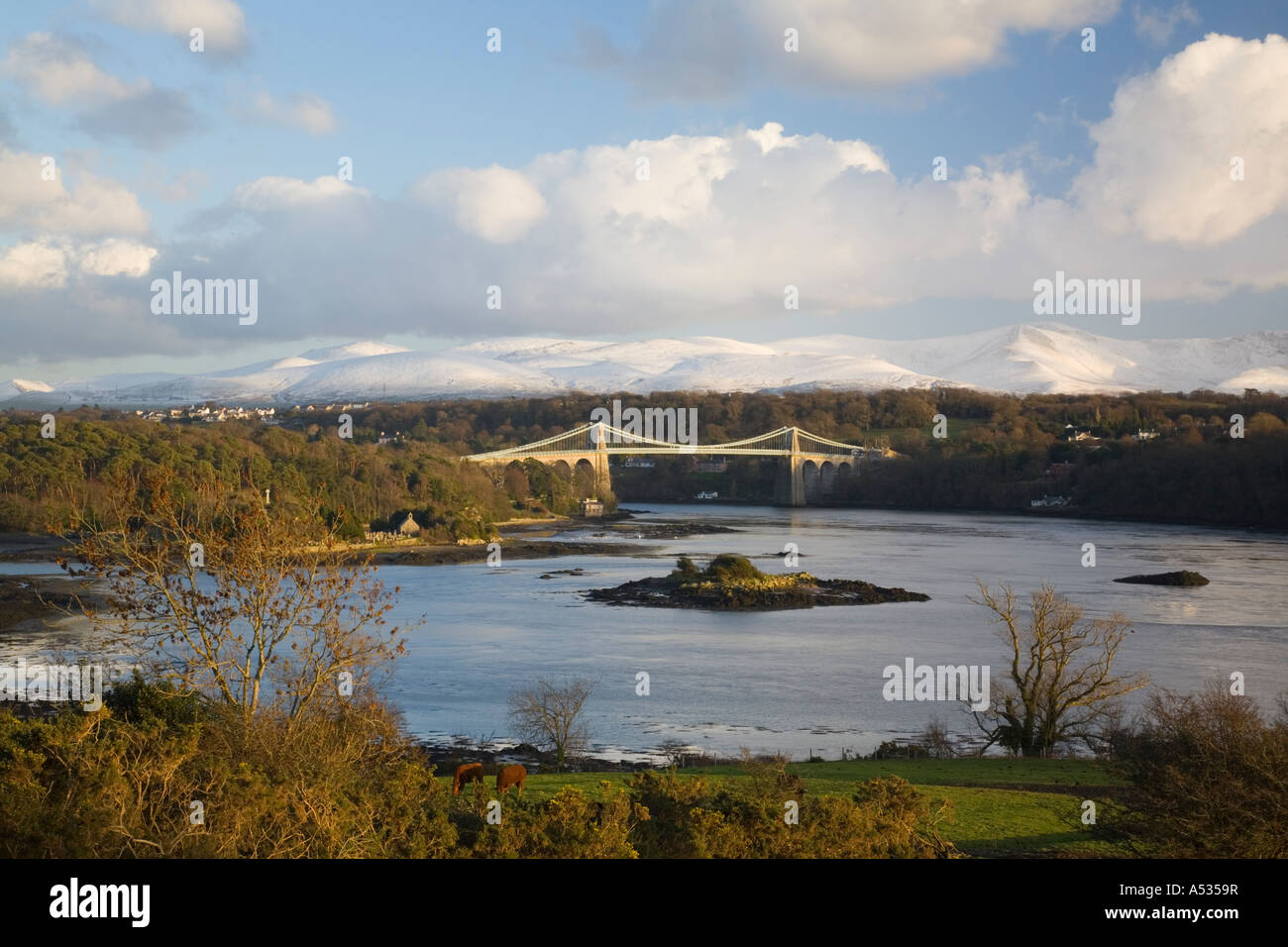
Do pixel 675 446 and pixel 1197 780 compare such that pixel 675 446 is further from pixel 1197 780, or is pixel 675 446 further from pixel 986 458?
pixel 1197 780

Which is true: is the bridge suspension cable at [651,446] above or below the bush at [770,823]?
above

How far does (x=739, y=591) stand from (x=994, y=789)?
62.5 feet

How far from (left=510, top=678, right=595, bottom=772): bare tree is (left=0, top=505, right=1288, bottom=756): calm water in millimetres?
253

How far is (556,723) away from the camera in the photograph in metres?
11.9

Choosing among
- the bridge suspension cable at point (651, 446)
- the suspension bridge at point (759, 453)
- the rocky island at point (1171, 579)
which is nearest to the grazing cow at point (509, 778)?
the rocky island at point (1171, 579)

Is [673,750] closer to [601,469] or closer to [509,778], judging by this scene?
[509,778]

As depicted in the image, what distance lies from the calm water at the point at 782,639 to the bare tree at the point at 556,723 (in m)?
0.25

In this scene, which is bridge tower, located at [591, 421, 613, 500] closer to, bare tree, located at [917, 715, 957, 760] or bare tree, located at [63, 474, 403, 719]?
bare tree, located at [917, 715, 957, 760]

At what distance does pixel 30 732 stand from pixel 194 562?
7.33ft

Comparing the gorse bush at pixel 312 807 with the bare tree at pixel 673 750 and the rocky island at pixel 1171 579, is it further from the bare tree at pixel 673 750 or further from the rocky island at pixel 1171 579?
the rocky island at pixel 1171 579

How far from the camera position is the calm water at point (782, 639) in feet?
48.1

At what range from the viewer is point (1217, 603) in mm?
25734

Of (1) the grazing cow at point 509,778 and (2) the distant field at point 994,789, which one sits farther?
(1) the grazing cow at point 509,778
